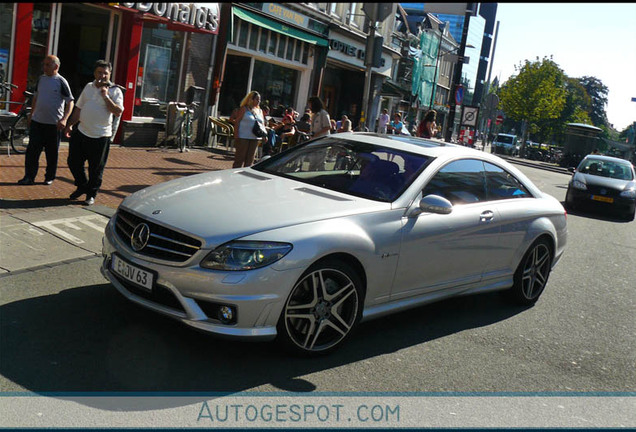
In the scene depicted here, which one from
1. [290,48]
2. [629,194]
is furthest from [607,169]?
[290,48]

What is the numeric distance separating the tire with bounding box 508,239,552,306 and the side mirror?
1715mm

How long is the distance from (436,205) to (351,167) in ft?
3.05

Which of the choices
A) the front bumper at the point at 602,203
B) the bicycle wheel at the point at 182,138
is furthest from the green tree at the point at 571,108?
the bicycle wheel at the point at 182,138

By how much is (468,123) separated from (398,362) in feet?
55.9


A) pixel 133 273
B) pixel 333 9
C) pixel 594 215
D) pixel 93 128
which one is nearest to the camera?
pixel 133 273

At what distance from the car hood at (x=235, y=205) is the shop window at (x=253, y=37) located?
649 inches

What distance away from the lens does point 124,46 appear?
1554cm

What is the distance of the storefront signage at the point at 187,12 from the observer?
14770mm

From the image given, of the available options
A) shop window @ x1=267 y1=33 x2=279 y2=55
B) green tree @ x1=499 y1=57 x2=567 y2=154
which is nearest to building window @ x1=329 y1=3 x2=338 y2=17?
shop window @ x1=267 y1=33 x2=279 y2=55

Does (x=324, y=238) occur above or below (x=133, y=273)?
above

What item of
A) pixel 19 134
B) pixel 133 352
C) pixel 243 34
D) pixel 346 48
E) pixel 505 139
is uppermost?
pixel 346 48

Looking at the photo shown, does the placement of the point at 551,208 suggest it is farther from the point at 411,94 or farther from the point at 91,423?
the point at 411,94

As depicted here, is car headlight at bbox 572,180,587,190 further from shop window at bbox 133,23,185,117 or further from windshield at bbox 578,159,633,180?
shop window at bbox 133,23,185,117

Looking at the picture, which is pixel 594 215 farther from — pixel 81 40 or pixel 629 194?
pixel 81 40
